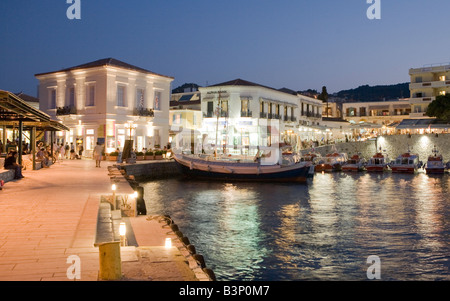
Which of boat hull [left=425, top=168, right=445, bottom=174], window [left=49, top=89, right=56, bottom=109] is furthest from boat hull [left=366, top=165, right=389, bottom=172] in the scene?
window [left=49, top=89, right=56, bottom=109]

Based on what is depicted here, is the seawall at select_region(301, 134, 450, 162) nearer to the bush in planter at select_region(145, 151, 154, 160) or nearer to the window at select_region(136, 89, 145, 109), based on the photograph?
the window at select_region(136, 89, 145, 109)

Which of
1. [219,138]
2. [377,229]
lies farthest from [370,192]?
[219,138]

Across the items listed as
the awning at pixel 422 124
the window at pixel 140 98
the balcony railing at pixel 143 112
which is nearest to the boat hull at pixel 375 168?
the awning at pixel 422 124

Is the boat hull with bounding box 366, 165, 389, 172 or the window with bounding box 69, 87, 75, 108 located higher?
the window with bounding box 69, 87, 75, 108

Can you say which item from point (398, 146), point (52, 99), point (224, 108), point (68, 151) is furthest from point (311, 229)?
point (398, 146)

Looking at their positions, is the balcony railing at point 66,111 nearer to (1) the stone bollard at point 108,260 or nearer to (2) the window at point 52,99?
(2) the window at point 52,99

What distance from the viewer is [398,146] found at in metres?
67.7

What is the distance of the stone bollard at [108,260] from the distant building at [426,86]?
254 feet

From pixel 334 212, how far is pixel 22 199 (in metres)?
14.5

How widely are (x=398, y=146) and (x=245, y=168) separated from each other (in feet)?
125

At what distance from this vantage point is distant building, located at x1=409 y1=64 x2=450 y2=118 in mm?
75062

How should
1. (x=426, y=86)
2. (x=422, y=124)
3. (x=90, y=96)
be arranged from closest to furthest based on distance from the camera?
(x=90, y=96), (x=422, y=124), (x=426, y=86)

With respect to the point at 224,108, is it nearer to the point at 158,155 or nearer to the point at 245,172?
the point at 158,155

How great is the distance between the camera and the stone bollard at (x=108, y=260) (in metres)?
6.11
